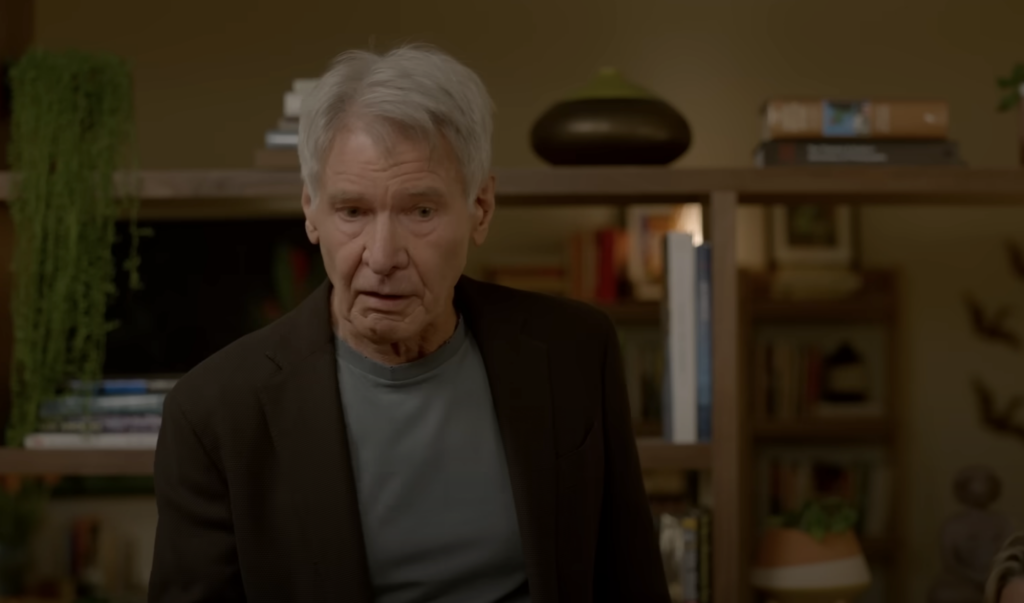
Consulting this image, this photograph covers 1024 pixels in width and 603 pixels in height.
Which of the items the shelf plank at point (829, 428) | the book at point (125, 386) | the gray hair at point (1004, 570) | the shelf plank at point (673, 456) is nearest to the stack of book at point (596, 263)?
the shelf plank at point (829, 428)

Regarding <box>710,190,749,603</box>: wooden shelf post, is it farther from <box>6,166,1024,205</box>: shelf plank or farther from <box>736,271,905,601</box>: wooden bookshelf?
<box>736,271,905,601</box>: wooden bookshelf

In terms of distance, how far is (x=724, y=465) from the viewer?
1.95 m

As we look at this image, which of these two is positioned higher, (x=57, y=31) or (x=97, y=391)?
(x=57, y=31)

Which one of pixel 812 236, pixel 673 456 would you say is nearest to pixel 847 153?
pixel 673 456

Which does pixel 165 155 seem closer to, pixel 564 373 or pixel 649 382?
pixel 649 382

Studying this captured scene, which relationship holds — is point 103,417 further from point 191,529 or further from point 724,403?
point 724,403

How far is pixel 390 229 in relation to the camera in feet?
3.91

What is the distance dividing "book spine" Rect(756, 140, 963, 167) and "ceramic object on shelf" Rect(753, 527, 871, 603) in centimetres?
71

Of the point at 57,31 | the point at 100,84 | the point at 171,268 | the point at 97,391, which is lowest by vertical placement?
the point at 97,391

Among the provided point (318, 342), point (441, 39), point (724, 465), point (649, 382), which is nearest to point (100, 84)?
point (318, 342)

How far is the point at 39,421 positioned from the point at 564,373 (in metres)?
1.10

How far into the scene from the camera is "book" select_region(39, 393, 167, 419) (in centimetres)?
197

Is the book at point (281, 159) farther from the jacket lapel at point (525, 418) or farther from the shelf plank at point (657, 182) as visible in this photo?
the jacket lapel at point (525, 418)

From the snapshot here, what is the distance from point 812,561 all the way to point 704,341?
0.49 metres
